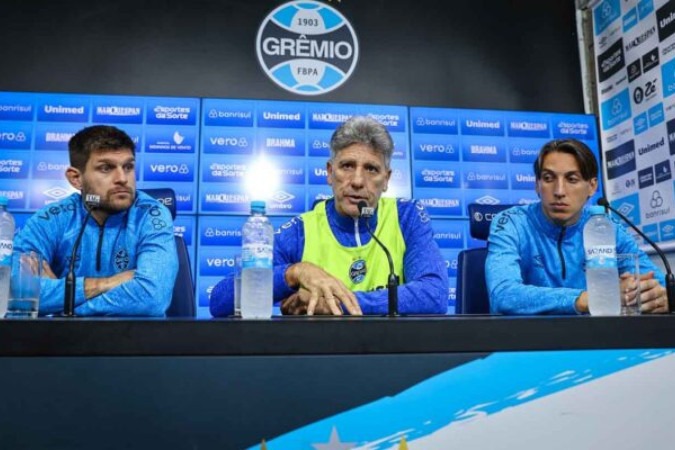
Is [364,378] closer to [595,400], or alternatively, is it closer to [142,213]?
[595,400]

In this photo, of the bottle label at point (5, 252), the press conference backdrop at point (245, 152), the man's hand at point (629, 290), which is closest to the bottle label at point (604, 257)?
the man's hand at point (629, 290)

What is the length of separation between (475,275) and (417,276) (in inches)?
12.7

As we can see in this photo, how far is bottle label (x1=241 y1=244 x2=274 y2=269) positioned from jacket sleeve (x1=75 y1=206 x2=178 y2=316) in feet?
2.27

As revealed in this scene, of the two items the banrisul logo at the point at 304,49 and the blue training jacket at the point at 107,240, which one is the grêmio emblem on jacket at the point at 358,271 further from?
the banrisul logo at the point at 304,49

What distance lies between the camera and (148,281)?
1.80 m

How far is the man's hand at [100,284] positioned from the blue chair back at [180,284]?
0.99ft

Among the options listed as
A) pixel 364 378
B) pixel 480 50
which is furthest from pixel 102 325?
pixel 480 50

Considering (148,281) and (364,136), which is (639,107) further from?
(148,281)

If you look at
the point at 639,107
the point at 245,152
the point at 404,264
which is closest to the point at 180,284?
the point at 404,264

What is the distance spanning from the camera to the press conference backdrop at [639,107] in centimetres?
345

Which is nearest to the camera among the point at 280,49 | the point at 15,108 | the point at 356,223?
the point at 356,223

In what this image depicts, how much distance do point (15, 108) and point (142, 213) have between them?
2314 millimetres

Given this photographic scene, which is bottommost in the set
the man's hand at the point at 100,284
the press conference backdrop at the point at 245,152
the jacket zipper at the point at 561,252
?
the man's hand at the point at 100,284

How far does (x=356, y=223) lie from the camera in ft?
6.56
